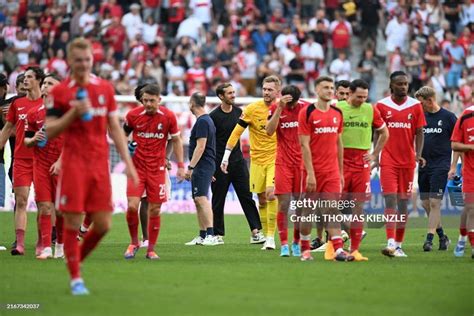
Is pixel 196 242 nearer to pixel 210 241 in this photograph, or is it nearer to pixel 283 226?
pixel 210 241

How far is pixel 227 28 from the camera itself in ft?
116

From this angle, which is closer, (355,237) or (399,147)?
(355,237)

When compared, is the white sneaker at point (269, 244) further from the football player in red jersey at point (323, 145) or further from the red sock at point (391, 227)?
the football player in red jersey at point (323, 145)

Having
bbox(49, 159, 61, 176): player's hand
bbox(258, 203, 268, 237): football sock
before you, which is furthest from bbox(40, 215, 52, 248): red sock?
bbox(258, 203, 268, 237): football sock

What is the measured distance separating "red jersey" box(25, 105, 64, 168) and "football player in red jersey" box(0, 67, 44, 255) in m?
0.21

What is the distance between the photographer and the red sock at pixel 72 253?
1152 centimetres

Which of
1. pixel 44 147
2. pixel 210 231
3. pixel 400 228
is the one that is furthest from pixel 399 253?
pixel 44 147

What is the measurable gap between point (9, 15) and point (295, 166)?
2262 centimetres

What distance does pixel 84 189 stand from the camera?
11641 mm

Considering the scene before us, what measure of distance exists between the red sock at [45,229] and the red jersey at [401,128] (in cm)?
499

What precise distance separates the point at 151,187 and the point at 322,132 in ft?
8.49

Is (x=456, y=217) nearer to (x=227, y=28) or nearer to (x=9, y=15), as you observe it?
(x=227, y=28)

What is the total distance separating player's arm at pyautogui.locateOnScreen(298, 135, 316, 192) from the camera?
14.9 meters

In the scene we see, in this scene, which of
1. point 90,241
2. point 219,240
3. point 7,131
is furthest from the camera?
point 219,240
